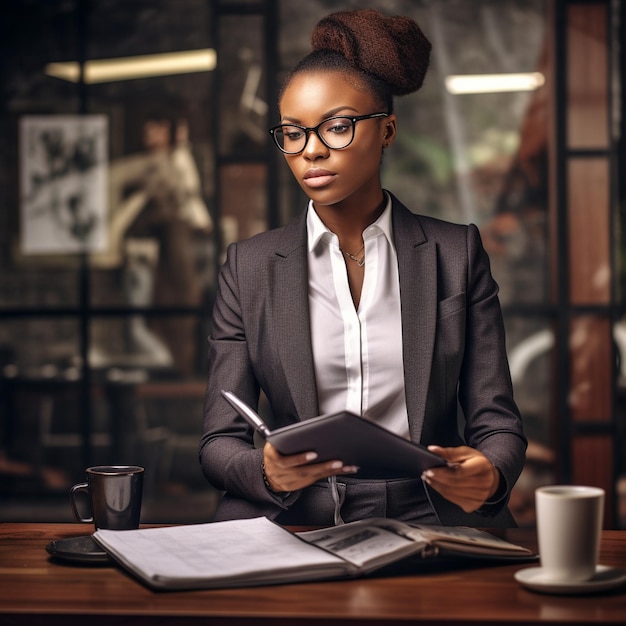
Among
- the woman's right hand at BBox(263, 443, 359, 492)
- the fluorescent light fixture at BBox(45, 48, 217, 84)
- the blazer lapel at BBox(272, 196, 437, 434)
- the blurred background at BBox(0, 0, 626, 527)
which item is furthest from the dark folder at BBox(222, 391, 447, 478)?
the fluorescent light fixture at BBox(45, 48, 217, 84)

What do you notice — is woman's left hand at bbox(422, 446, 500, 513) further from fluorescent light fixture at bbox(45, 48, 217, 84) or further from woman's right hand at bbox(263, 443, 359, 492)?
fluorescent light fixture at bbox(45, 48, 217, 84)

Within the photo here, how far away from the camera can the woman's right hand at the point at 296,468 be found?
1.74m

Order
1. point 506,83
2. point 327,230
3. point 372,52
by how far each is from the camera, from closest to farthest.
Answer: point 372,52 < point 327,230 < point 506,83

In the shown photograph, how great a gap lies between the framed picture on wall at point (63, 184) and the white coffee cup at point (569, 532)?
3825 mm

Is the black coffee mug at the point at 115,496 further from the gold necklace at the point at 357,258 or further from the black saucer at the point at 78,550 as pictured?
the gold necklace at the point at 357,258

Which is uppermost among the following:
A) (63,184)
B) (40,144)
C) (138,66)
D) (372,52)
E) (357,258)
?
(138,66)

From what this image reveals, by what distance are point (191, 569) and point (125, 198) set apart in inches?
145

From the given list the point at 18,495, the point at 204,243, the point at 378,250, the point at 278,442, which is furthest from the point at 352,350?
the point at 18,495

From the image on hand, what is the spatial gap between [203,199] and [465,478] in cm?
339

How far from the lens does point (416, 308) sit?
219cm

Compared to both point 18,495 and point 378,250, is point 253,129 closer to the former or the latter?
point 18,495

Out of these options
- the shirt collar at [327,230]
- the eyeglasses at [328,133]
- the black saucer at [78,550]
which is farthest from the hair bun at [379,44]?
the black saucer at [78,550]

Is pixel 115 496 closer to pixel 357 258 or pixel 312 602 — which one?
pixel 312 602

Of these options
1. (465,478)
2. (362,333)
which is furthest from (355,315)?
(465,478)
